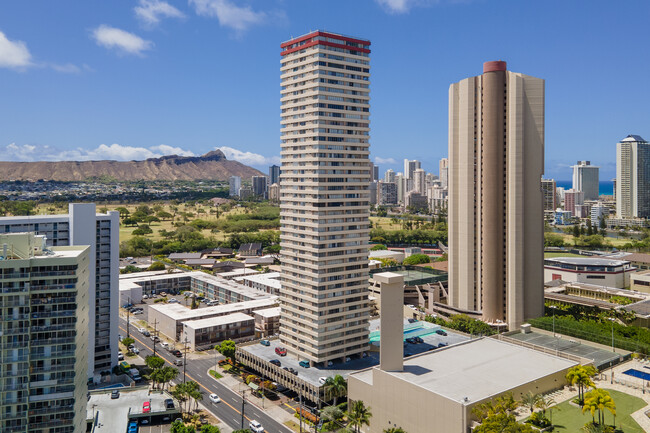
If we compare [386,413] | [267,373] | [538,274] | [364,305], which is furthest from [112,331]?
[538,274]

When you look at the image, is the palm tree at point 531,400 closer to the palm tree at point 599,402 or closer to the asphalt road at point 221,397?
the palm tree at point 599,402

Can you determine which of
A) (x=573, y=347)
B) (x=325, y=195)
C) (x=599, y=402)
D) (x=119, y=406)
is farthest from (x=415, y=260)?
(x=119, y=406)

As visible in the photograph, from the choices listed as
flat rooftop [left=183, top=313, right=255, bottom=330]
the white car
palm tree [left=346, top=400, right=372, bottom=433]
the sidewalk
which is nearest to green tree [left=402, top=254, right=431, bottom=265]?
flat rooftop [left=183, top=313, right=255, bottom=330]

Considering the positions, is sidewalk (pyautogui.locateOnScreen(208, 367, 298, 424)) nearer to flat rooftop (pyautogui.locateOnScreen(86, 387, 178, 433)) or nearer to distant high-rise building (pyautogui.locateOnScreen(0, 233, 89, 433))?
flat rooftop (pyautogui.locateOnScreen(86, 387, 178, 433))

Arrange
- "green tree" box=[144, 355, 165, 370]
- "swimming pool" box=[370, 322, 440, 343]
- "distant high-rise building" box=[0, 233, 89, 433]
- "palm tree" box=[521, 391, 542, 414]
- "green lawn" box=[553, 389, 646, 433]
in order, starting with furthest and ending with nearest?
"swimming pool" box=[370, 322, 440, 343] → "green tree" box=[144, 355, 165, 370] → "palm tree" box=[521, 391, 542, 414] → "green lawn" box=[553, 389, 646, 433] → "distant high-rise building" box=[0, 233, 89, 433]

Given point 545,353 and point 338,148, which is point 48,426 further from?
point 545,353
